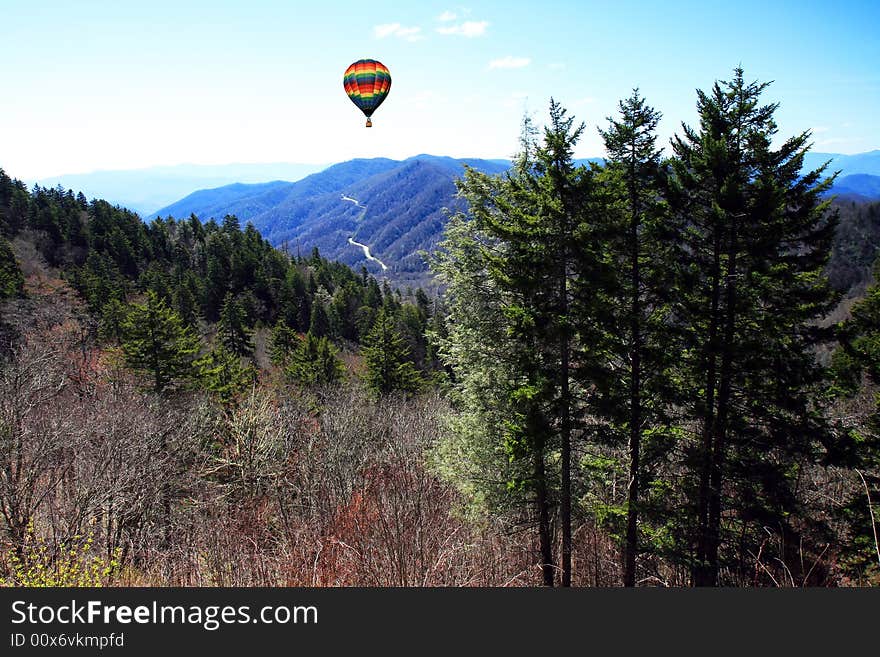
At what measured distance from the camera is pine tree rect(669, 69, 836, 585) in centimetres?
1125

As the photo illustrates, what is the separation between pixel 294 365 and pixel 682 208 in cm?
3146

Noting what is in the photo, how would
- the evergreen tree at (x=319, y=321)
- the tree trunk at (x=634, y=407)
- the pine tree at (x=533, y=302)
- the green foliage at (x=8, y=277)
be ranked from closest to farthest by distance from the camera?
1. the pine tree at (x=533, y=302)
2. the tree trunk at (x=634, y=407)
3. the green foliage at (x=8, y=277)
4. the evergreen tree at (x=319, y=321)

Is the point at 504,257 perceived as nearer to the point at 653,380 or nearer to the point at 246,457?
the point at 653,380

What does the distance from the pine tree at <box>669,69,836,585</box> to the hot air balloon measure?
19.4 m

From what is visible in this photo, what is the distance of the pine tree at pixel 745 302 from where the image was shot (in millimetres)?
11250

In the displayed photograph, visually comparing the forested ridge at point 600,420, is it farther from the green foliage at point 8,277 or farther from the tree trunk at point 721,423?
the green foliage at point 8,277

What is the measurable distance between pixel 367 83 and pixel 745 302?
23100 mm

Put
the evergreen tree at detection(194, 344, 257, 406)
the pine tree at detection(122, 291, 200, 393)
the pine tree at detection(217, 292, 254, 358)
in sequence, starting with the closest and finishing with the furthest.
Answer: the pine tree at detection(122, 291, 200, 393), the evergreen tree at detection(194, 344, 257, 406), the pine tree at detection(217, 292, 254, 358)

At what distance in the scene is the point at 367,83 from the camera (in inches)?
1073

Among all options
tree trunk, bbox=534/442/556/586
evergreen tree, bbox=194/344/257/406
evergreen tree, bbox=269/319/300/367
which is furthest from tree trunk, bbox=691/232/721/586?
evergreen tree, bbox=269/319/300/367

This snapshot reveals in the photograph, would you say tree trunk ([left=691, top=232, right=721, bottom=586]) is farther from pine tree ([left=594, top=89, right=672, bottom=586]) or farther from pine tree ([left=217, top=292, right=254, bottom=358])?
pine tree ([left=217, top=292, right=254, bottom=358])

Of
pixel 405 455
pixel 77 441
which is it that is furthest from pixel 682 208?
pixel 77 441

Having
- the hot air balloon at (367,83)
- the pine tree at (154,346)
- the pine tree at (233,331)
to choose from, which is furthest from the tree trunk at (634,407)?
the pine tree at (233,331)

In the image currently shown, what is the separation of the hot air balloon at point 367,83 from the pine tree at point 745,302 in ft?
63.8
